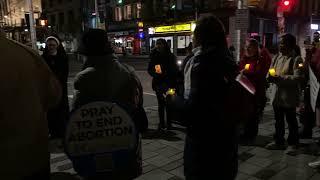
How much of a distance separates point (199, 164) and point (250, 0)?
782 centimetres

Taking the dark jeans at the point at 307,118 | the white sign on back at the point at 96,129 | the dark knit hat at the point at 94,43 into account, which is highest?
the dark knit hat at the point at 94,43

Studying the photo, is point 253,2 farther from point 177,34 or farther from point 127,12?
point 127,12

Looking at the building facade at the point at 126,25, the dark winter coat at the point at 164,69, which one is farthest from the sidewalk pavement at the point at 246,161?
the building facade at the point at 126,25

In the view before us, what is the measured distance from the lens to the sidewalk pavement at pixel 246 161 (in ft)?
A: 14.2

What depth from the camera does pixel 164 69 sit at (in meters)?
6.36

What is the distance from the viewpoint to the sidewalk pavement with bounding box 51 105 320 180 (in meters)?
4.34

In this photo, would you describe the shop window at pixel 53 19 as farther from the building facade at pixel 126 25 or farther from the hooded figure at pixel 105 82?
the hooded figure at pixel 105 82

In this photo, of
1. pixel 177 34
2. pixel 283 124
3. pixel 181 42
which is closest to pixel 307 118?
pixel 283 124

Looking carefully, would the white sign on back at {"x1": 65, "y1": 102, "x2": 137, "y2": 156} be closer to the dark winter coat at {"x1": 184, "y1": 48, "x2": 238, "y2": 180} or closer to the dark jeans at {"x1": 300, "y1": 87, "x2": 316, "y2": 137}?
the dark winter coat at {"x1": 184, "y1": 48, "x2": 238, "y2": 180}

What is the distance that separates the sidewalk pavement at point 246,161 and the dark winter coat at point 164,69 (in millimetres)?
1004

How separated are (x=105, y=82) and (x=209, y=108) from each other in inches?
35.4

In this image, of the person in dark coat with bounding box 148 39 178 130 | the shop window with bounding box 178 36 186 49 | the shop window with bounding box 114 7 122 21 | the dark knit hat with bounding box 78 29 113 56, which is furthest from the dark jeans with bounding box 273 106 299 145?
the shop window with bounding box 114 7 122 21

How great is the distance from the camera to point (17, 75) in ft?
6.28

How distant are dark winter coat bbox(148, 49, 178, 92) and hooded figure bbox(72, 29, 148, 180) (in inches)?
136
